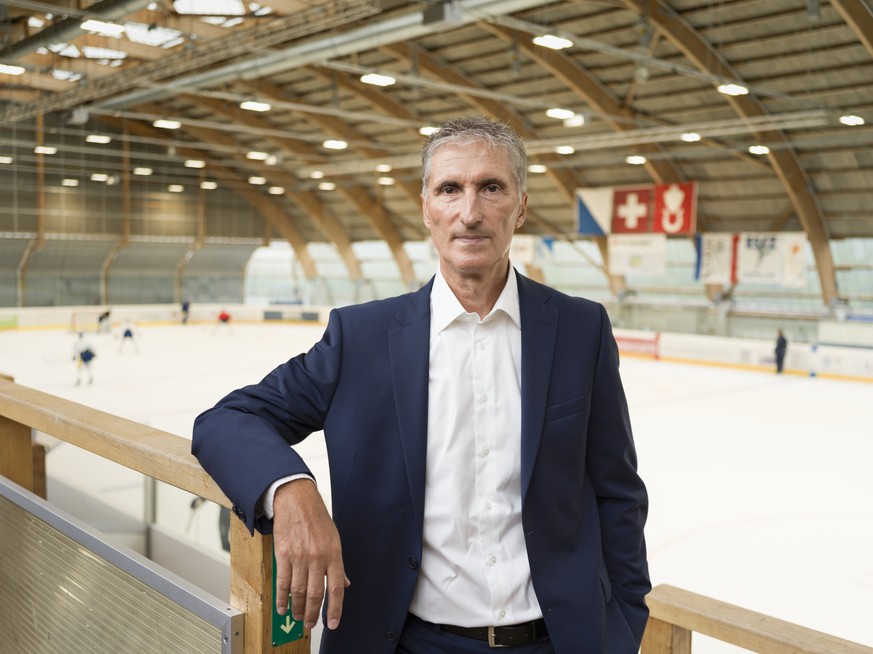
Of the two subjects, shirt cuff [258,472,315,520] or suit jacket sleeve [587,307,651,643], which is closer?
shirt cuff [258,472,315,520]

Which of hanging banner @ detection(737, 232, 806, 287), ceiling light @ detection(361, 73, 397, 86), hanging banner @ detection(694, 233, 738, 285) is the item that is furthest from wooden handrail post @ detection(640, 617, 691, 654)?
hanging banner @ detection(694, 233, 738, 285)

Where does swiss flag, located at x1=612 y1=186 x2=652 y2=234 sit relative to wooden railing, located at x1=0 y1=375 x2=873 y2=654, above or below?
above

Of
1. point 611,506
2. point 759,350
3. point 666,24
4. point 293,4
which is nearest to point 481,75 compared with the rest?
point 666,24

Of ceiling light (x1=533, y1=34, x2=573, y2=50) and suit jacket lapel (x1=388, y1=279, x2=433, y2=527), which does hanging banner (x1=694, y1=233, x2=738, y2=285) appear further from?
suit jacket lapel (x1=388, y1=279, x2=433, y2=527)

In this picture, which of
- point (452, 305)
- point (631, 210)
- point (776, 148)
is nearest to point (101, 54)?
point (631, 210)

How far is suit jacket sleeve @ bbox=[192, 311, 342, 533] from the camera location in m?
1.62

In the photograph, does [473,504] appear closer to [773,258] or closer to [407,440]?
[407,440]

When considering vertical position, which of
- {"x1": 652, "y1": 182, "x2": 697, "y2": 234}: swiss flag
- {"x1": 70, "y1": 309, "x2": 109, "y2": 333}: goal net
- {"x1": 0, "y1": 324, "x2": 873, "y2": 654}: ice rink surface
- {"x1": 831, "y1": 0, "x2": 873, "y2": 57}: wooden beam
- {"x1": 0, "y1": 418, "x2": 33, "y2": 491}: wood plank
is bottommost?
{"x1": 0, "y1": 324, "x2": 873, "y2": 654}: ice rink surface

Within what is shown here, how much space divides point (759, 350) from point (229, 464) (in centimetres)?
2483

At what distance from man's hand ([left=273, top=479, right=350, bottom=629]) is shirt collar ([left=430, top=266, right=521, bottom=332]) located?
0.55m

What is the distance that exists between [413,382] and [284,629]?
0.58 meters

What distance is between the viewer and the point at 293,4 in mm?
18453

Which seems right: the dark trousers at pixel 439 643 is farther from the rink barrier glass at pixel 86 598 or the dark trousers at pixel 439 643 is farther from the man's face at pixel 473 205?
the man's face at pixel 473 205

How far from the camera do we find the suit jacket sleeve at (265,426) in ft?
5.31
